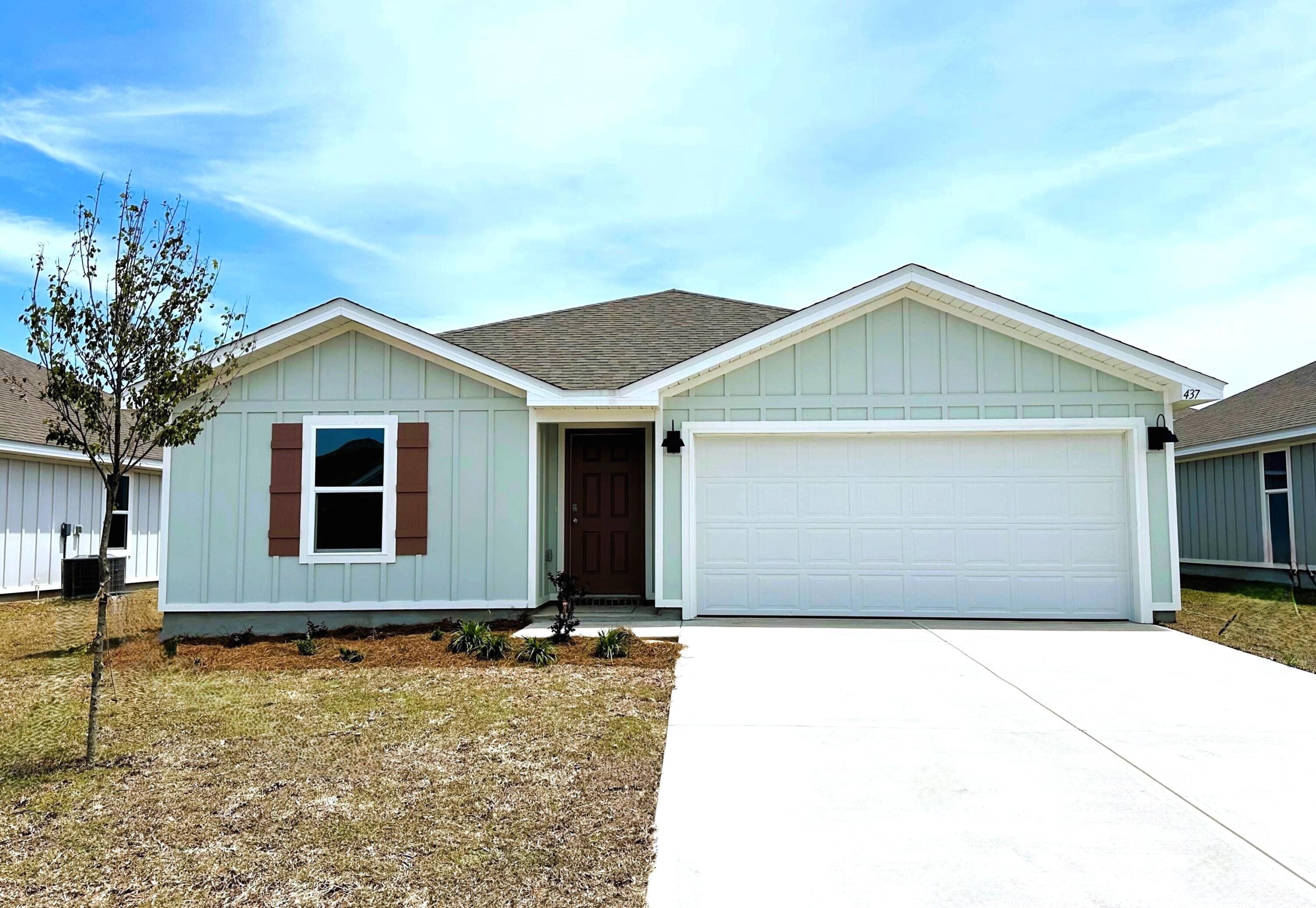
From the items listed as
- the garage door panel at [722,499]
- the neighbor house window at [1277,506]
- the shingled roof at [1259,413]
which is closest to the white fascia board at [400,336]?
the garage door panel at [722,499]

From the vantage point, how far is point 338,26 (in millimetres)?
9539

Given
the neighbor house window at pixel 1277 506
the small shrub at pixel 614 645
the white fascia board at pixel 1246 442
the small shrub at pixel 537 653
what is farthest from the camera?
the neighbor house window at pixel 1277 506

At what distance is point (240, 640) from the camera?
8.95m

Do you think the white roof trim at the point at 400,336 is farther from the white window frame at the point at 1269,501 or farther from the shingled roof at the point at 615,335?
the white window frame at the point at 1269,501

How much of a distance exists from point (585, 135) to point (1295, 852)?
1164 centimetres

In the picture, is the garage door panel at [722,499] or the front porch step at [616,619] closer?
the front porch step at [616,619]

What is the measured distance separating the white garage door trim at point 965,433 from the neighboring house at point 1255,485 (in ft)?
13.0

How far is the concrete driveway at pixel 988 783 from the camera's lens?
3188 mm

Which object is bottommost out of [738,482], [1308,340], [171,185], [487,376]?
[738,482]

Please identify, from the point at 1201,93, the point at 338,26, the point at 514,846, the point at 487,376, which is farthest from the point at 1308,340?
the point at 514,846

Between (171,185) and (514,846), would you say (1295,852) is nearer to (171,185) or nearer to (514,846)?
(514,846)

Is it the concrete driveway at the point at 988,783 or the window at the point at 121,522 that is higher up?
the window at the point at 121,522

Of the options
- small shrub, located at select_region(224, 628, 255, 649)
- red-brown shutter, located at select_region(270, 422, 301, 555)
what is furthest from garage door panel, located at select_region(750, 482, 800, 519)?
small shrub, located at select_region(224, 628, 255, 649)

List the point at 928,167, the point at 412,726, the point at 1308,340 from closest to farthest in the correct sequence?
the point at 412,726 < the point at 928,167 < the point at 1308,340
